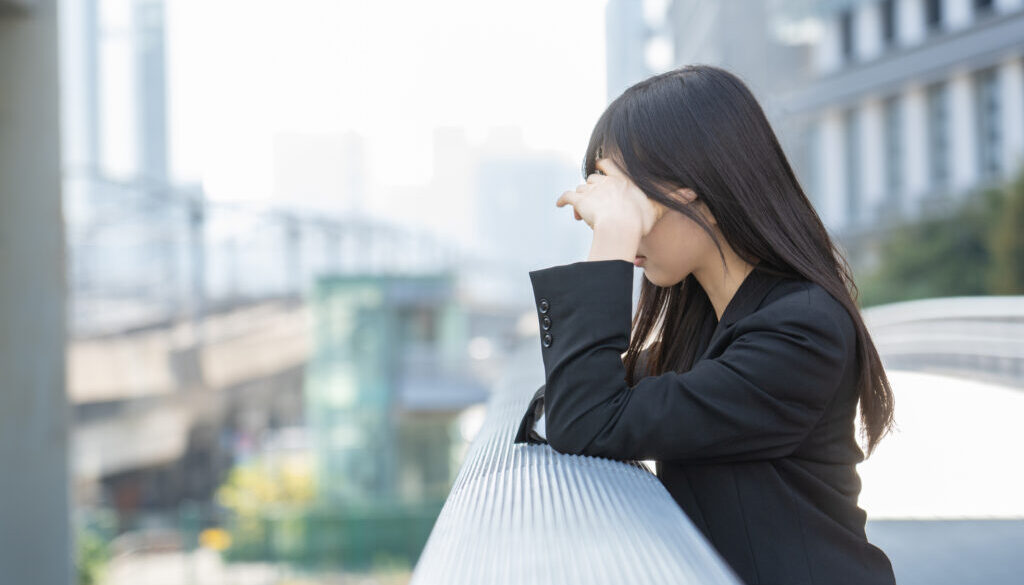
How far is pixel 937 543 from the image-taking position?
1.78 metres

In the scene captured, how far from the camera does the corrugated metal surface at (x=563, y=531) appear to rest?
2.07 ft

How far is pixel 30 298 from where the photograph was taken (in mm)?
4293

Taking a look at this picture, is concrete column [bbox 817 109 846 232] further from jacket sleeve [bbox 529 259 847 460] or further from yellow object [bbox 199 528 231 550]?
jacket sleeve [bbox 529 259 847 460]

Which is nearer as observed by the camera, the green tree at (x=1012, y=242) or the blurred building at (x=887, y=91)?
the green tree at (x=1012, y=242)

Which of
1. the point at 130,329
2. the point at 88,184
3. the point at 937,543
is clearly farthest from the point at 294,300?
the point at 937,543

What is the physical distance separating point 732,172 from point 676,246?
5.5 inches

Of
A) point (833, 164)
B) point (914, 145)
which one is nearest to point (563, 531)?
point (914, 145)

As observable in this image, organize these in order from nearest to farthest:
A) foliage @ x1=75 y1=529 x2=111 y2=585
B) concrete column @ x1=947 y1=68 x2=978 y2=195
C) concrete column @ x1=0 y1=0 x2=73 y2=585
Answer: concrete column @ x1=0 y1=0 x2=73 y2=585, foliage @ x1=75 y1=529 x2=111 y2=585, concrete column @ x1=947 y1=68 x2=978 y2=195

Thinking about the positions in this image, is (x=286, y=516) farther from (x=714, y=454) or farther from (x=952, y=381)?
(x=714, y=454)

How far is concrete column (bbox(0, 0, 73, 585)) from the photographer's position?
4176 millimetres

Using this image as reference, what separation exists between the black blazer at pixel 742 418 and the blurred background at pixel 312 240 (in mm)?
754

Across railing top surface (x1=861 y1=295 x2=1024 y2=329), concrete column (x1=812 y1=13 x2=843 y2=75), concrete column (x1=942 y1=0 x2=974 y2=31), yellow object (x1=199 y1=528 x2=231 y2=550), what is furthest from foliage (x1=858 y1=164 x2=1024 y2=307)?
railing top surface (x1=861 y1=295 x2=1024 y2=329)

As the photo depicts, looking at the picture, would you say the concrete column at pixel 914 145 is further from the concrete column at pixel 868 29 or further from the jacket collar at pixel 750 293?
the jacket collar at pixel 750 293

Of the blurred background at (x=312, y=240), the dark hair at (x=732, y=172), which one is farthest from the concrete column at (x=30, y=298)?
the dark hair at (x=732, y=172)
